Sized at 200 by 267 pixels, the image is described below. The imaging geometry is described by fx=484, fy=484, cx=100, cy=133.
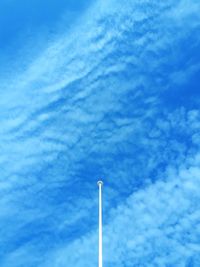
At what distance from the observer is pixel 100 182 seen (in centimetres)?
3188

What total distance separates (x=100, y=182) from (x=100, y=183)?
7 cm

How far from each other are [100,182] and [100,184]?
0.14 m

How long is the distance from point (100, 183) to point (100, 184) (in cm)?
8

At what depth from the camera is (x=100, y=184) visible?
3192 centimetres

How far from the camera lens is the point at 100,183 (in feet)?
105
